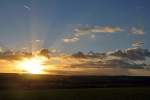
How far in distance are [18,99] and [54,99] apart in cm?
559

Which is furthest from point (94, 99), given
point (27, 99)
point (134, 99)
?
point (27, 99)

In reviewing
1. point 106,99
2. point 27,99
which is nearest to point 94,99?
point 106,99

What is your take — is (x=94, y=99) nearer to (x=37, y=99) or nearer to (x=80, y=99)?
(x=80, y=99)

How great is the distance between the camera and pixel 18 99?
197ft

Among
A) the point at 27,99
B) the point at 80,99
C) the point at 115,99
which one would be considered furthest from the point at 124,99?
the point at 27,99

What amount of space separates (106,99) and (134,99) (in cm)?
444

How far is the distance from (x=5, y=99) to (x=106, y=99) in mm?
15948

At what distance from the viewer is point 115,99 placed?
61812 millimetres

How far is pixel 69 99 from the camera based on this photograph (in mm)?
61500

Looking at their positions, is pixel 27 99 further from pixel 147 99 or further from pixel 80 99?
pixel 147 99

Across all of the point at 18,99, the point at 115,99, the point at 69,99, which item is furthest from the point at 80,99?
the point at 18,99

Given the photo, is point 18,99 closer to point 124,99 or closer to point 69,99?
point 69,99

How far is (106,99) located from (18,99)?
45.8ft

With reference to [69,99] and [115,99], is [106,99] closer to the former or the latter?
[115,99]
